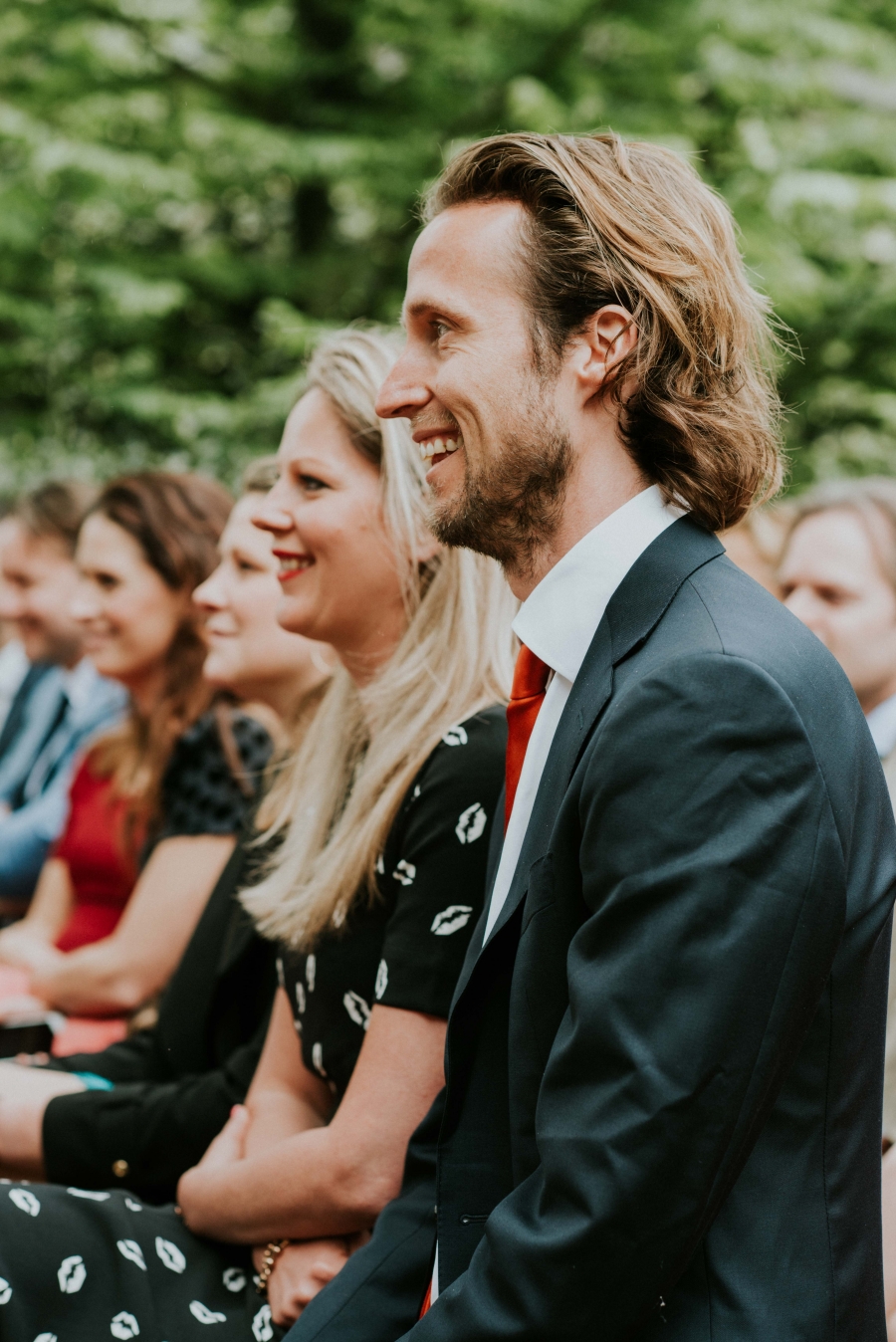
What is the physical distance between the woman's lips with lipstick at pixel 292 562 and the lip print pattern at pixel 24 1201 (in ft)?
3.67

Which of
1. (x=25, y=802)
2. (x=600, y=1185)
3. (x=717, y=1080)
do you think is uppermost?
(x=717, y=1080)

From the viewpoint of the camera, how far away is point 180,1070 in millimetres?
2896

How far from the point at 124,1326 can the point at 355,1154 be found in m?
0.46

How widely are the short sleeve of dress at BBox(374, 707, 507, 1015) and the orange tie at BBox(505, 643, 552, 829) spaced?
10.6 inches

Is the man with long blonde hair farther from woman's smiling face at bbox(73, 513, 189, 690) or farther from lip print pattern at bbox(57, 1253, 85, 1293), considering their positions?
woman's smiling face at bbox(73, 513, 189, 690)

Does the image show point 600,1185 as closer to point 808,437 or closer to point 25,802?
point 25,802

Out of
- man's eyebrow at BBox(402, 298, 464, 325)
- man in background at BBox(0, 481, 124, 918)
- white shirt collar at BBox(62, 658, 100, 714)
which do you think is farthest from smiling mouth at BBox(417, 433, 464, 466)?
white shirt collar at BBox(62, 658, 100, 714)

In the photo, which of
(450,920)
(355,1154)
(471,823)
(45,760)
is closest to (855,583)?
(471,823)

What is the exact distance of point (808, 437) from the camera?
11.4 m

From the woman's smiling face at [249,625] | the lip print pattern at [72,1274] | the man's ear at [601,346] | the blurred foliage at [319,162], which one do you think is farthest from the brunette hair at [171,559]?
the blurred foliage at [319,162]

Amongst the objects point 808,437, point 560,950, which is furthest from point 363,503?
point 808,437

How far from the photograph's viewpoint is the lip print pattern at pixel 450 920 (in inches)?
75.0

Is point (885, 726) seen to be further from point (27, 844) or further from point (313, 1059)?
point (27, 844)

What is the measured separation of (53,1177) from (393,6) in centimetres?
962
